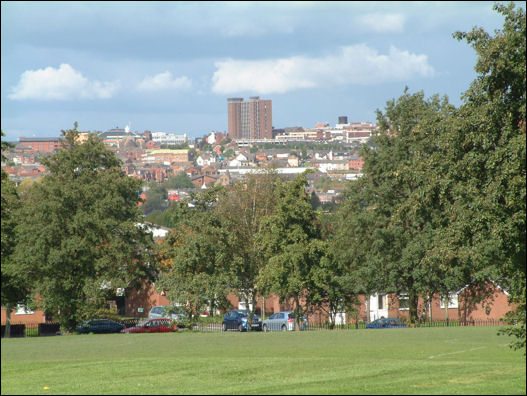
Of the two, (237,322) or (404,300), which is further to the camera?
(404,300)

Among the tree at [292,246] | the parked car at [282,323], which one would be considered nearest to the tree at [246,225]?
the parked car at [282,323]

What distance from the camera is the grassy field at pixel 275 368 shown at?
1748 centimetres

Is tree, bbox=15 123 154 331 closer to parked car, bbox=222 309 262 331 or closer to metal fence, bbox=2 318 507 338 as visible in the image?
metal fence, bbox=2 318 507 338

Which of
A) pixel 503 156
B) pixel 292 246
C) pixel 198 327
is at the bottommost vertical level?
pixel 198 327

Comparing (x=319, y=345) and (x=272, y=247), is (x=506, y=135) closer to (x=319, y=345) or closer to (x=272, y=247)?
(x=319, y=345)

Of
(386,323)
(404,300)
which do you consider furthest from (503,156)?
(404,300)

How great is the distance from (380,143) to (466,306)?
1507cm

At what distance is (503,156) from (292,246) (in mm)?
31499

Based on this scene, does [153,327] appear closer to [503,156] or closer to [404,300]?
[404,300]

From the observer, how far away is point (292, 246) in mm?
50031

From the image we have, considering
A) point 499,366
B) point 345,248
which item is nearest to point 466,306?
point 345,248

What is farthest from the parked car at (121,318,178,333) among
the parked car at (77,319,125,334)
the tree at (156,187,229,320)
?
the tree at (156,187,229,320)

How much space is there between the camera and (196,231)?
53031 millimetres

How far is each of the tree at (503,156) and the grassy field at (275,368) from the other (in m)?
2.45
